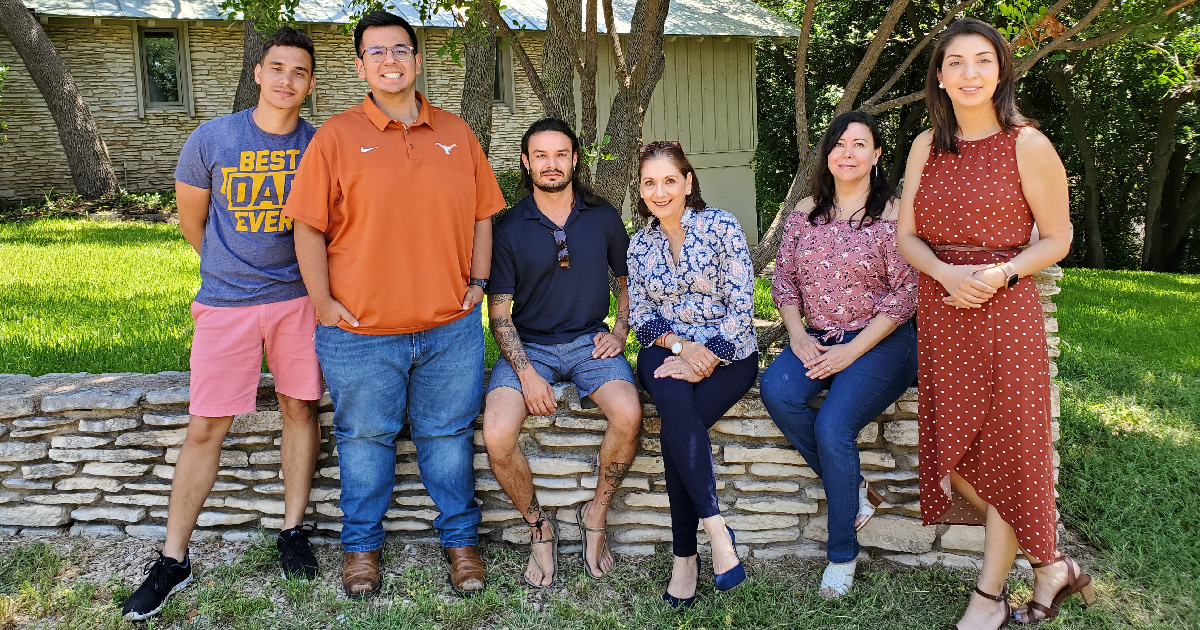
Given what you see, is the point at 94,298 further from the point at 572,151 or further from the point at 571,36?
the point at 572,151

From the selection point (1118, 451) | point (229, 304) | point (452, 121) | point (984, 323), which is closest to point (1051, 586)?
point (984, 323)

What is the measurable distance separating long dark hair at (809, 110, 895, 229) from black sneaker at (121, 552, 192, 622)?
8.70ft

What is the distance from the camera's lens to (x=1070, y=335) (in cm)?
662

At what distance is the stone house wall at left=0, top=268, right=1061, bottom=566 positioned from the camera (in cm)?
341

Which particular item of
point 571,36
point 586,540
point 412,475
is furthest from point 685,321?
point 571,36

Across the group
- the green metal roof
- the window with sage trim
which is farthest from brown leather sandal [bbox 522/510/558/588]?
the window with sage trim

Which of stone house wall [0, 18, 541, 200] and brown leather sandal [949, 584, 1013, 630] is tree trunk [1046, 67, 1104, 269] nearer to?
stone house wall [0, 18, 541, 200]

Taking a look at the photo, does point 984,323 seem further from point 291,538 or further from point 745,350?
point 291,538

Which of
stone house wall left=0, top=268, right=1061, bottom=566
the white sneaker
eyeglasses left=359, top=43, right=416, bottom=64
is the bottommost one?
the white sneaker

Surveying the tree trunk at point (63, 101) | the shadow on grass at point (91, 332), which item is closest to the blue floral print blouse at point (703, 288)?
the shadow on grass at point (91, 332)

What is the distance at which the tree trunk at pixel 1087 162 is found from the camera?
13180 mm

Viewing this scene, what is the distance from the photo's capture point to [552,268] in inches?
138

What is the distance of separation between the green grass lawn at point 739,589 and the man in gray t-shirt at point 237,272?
39 centimetres

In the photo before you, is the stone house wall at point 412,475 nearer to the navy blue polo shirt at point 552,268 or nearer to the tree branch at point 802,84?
the navy blue polo shirt at point 552,268
